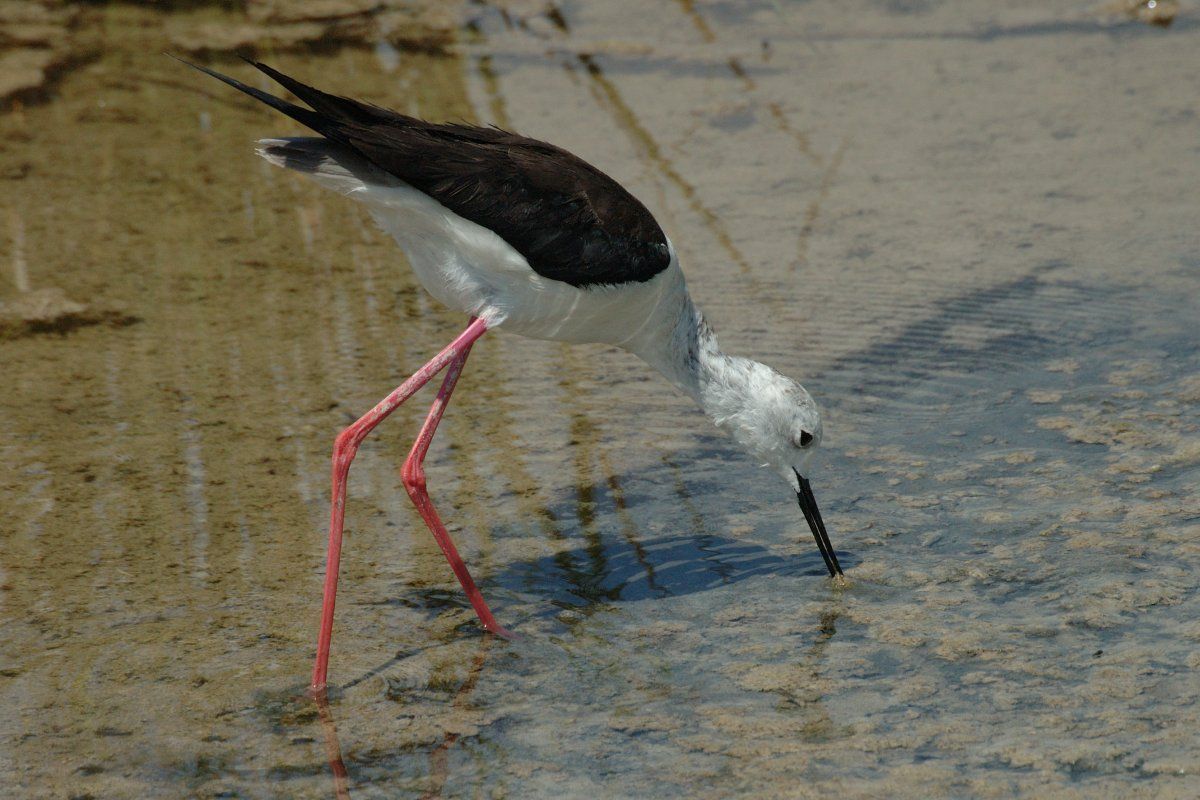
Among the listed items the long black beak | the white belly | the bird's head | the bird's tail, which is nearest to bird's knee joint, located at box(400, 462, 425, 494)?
the white belly

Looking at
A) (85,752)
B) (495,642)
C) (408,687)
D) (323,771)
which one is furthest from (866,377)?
(85,752)

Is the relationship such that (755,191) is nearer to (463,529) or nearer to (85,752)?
A: (463,529)

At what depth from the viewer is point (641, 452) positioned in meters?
4.73

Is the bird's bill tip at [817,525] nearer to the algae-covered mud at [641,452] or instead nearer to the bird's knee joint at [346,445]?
the algae-covered mud at [641,452]

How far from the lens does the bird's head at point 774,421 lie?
4.20 meters

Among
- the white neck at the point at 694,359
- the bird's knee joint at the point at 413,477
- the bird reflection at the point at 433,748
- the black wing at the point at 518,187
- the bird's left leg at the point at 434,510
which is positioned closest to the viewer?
the bird reflection at the point at 433,748

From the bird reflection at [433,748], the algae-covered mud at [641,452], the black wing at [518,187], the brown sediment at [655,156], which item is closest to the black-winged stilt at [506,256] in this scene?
the black wing at [518,187]

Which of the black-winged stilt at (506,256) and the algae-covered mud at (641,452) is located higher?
the black-winged stilt at (506,256)

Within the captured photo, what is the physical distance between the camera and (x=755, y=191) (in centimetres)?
656

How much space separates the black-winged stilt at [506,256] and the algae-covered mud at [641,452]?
272mm

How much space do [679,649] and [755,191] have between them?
10.9 ft

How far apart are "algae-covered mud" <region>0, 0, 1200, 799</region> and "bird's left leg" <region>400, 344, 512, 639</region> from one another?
0.32 ft

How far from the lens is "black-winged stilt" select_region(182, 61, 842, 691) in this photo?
381 centimetres

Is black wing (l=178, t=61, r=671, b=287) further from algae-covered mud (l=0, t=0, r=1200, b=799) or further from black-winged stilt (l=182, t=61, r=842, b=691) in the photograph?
algae-covered mud (l=0, t=0, r=1200, b=799)
